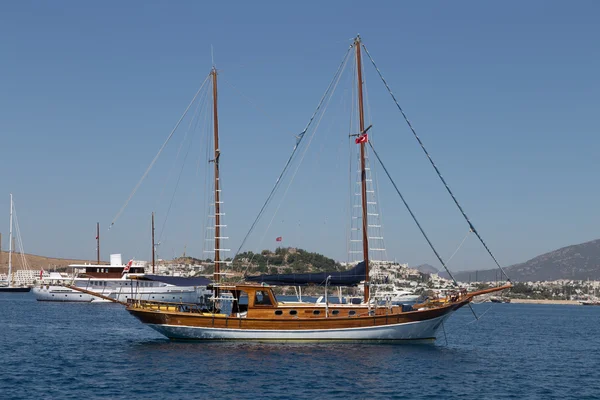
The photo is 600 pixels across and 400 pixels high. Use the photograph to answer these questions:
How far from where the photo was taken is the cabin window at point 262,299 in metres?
46.2

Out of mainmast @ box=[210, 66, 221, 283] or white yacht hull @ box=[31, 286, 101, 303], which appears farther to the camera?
white yacht hull @ box=[31, 286, 101, 303]

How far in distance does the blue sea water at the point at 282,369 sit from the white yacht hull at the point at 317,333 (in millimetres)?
768

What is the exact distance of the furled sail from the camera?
47438mm

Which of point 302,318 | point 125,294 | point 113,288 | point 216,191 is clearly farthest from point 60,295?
point 302,318

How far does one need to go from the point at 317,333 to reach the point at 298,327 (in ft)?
4.43

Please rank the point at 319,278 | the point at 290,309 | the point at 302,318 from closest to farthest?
the point at 302,318 → the point at 290,309 → the point at 319,278

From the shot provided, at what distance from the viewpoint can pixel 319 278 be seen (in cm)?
4731

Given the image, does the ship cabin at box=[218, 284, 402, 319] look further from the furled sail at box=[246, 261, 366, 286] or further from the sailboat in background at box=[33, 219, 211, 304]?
the sailboat in background at box=[33, 219, 211, 304]

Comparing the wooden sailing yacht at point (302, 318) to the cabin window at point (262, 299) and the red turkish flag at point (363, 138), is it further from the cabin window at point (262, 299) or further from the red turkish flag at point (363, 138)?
the red turkish flag at point (363, 138)

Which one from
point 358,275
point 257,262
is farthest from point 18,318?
point 257,262

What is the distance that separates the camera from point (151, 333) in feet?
183

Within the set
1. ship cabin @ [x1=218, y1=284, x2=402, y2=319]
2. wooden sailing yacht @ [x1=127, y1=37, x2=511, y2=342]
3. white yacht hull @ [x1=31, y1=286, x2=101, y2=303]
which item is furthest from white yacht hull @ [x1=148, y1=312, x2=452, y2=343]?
white yacht hull @ [x1=31, y1=286, x2=101, y2=303]

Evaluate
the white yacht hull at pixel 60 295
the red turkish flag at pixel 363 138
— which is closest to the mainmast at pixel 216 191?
the red turkish flag at pixel 363 138

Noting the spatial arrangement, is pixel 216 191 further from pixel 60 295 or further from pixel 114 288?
pixel 60 295
